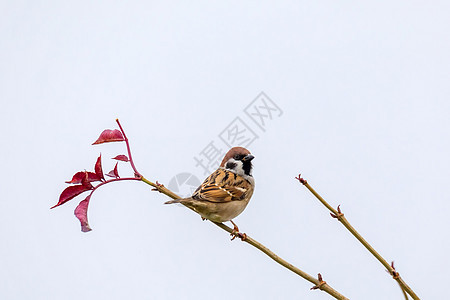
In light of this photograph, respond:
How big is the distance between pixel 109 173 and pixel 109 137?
0.07 m

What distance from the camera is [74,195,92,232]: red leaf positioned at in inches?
34.7

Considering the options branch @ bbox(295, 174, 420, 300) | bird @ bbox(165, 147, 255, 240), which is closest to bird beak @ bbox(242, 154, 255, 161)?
bird @ bbox(165, 147, 255, 240)

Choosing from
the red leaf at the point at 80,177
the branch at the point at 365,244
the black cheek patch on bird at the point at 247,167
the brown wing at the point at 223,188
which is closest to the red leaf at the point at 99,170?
the red leaf at the point at 80,177

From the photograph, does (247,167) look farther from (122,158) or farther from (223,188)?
(122,158)

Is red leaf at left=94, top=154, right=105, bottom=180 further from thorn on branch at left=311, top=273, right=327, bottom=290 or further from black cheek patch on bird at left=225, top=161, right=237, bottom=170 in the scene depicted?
black cheek patch on bird at left=225, top=161, right=237, bottom=170

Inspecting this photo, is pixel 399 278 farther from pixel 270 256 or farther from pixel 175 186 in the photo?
pixel 175 186

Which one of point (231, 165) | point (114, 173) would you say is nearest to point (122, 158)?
point (114, 173)

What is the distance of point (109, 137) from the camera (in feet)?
3.19

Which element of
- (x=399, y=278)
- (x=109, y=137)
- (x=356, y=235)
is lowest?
(x=399, y=278)

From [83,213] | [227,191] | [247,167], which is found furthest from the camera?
[247,167]

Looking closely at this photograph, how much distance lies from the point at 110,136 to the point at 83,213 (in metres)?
0.16

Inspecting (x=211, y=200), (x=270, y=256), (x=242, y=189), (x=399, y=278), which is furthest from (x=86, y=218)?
(x=242, y=189)

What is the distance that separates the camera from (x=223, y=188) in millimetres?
2104

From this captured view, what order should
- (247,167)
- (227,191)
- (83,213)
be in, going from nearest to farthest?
(83,213) → (227,191) → (247,167)
